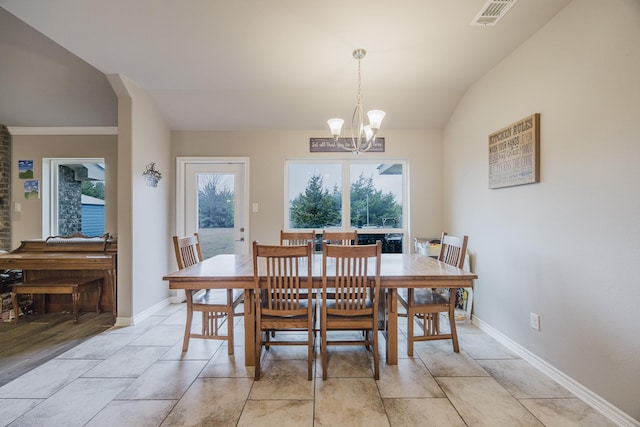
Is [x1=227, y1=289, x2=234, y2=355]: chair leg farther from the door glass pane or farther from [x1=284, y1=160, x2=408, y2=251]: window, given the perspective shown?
[x1=284, y1=160, x2=408, y2=251]: window

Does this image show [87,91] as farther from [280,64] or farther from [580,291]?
[580,291]

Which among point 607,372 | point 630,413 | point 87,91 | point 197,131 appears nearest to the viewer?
point 630,413

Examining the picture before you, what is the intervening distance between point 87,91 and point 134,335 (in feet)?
10.4

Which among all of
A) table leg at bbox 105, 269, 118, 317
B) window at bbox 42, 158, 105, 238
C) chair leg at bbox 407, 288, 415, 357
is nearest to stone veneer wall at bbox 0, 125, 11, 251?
window at bbox 42, 158, 105, 238

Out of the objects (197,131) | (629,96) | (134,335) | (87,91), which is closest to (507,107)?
(629,96)

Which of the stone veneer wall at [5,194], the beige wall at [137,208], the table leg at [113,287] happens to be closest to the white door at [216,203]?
the beige wall at [137,208]

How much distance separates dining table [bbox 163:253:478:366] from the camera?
2.09m

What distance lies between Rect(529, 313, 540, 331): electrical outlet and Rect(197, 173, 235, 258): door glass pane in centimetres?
343

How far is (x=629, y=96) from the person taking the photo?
1617 millimetres

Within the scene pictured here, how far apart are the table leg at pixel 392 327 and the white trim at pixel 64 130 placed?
14.6 ft

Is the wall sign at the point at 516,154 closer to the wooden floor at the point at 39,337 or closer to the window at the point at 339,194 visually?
the window at the point at 339,194

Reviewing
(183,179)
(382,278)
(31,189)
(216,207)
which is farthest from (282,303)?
(31,189)

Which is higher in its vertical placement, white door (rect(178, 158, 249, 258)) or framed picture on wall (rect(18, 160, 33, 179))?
framed picture on wall (rect(18, 160, 33, 179))

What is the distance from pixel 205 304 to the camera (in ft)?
8.00
